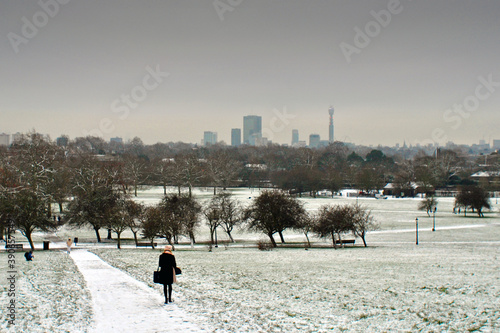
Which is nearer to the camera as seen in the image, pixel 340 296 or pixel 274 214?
pixel 340 296

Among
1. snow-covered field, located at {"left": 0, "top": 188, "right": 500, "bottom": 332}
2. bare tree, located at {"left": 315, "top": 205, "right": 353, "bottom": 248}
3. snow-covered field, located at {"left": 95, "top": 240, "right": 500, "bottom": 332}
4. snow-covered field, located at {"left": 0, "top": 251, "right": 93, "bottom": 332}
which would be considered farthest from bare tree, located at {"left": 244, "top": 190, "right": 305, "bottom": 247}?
snow-covered field, located at {"left": 0, "top": 251, "right": 93, "bottom": 332}

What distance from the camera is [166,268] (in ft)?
47.7

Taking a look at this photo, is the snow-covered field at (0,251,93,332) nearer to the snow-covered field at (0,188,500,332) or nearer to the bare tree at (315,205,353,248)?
the snow-covered field at (0,188,500,332)

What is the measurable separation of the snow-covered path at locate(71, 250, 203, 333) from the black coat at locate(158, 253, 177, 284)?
95 centimetres

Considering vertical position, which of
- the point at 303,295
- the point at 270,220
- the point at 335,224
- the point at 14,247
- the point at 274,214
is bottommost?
the point at 14,247

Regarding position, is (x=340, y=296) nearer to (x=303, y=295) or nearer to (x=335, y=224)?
(x=303, y=295)

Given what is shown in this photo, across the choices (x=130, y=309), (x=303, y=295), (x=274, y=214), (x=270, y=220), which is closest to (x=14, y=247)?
(x=270, y=220)

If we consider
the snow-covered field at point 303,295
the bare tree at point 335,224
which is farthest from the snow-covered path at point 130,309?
the bare tree at point 335,224

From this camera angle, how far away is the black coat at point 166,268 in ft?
47.7

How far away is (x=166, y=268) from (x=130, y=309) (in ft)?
5.69

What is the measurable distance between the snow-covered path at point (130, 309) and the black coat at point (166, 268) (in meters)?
0.95

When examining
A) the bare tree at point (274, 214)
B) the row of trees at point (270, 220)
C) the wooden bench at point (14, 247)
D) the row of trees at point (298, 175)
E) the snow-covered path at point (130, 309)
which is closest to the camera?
the snow-covered path at point (130, 309)

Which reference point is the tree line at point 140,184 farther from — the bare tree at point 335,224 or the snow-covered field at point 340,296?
the snow-covered field at point 340,296

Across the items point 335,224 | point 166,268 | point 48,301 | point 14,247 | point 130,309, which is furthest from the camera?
point 335,224
